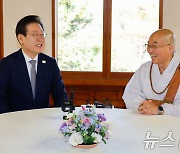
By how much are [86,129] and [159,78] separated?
138cm

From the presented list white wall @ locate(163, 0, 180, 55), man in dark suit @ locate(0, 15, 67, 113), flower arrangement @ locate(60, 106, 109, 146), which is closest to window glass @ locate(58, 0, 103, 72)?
white wall @ locate(163, 0, 180, 55)

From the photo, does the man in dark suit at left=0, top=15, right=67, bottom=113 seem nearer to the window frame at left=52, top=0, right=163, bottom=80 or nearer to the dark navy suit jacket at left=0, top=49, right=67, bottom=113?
the dark navy suit jacket at left=0, top=49, right=67, bottom=113

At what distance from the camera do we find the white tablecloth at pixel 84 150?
151 cm

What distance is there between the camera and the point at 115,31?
4520 mm

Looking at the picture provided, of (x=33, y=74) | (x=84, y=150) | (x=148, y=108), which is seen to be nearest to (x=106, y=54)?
(x=33, y=74)

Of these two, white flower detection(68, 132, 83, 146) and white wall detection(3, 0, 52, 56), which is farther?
white wall detection(3, 0, 52, 56)

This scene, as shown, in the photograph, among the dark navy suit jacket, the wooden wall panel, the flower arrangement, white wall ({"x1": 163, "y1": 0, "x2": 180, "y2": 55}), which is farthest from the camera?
the wooden wall panel

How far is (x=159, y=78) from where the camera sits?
8.80ft

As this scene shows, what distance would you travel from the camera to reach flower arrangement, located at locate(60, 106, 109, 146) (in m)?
1.44

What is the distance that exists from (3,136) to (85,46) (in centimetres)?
302

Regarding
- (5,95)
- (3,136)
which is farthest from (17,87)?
(3,136)

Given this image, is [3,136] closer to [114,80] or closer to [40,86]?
[40,86]

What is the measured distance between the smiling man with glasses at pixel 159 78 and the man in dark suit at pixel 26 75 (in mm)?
694

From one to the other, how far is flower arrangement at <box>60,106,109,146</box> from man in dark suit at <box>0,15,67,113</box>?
4.26 ft
